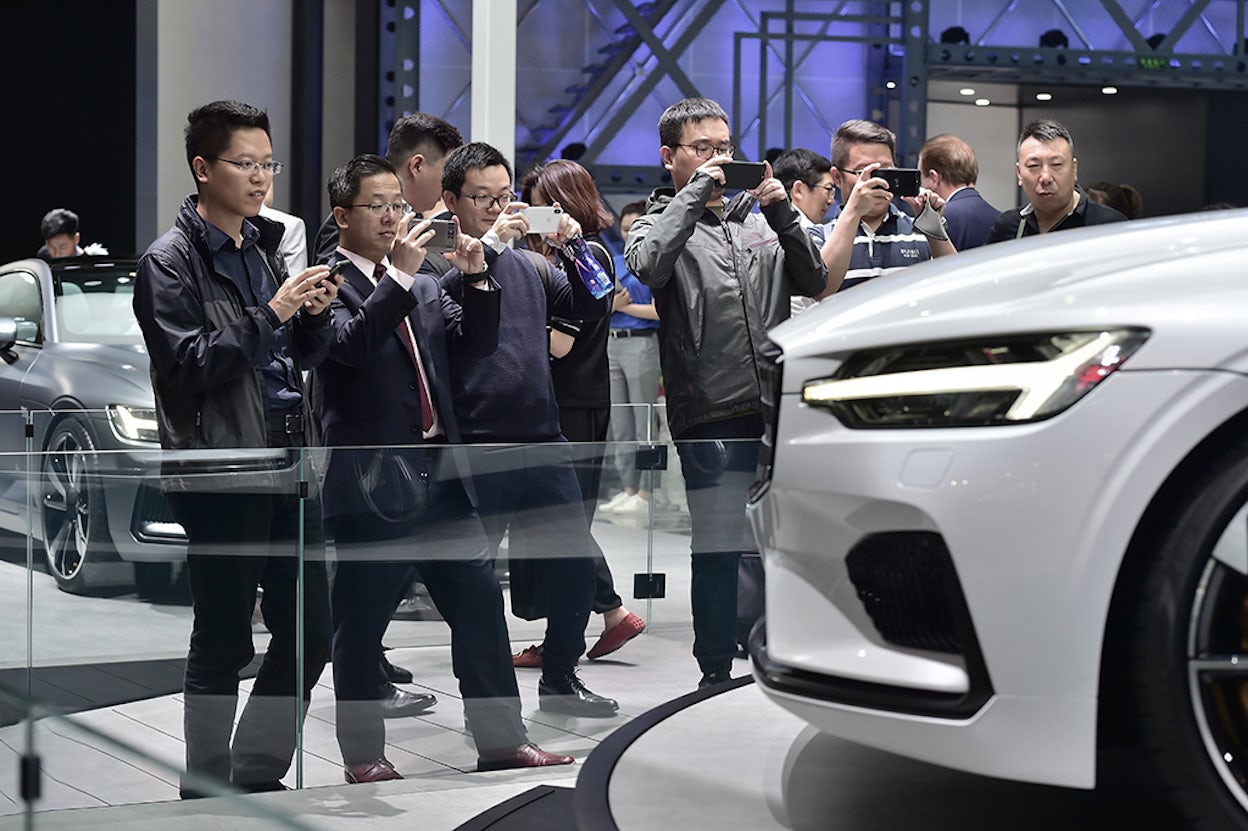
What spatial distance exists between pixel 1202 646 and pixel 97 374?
5.57 metres

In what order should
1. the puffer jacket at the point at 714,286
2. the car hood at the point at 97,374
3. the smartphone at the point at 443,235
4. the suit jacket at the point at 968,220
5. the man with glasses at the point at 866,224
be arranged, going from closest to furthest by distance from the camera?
1. the smartphone at the point at 443,235
2. the puffer jacket at the point at 714,286
3. the man with glasses at the point at 866,224
4. the suit jacket at the point at 968,220
5. the car hood at the point at 97,374

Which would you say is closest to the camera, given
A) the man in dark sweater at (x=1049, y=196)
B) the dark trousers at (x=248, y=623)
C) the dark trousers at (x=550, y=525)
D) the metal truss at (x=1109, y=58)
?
the dark trousers at (x=248, y=623)

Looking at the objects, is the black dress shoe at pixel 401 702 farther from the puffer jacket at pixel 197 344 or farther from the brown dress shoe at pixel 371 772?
the puffer jacket at pixel 197 344

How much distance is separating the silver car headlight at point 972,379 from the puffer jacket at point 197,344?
1.93 meters

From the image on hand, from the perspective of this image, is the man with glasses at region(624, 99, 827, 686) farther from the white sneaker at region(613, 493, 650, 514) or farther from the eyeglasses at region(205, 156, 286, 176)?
the eyeglasses at region(205, 156, 286, 176)

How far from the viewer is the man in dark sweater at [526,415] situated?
150 inches

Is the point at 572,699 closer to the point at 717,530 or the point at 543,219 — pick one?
the point at 717,530

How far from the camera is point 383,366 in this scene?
12.8 feet

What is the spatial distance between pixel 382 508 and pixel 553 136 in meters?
6.96

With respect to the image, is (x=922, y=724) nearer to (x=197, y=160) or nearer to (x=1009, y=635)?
(x=1009, y=635)

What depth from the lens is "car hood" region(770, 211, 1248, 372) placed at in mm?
1625

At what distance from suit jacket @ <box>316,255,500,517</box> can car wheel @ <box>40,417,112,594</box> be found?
21.9 inches

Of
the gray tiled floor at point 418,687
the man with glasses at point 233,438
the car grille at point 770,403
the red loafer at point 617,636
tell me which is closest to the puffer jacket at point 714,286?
the gray tiled floor at point 418,687

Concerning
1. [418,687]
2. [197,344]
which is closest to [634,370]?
[418,687]
